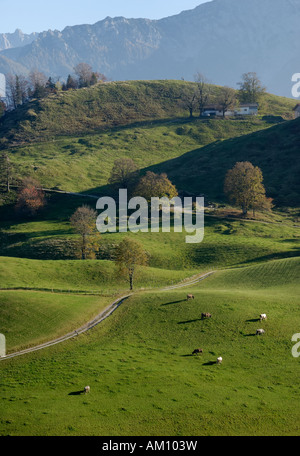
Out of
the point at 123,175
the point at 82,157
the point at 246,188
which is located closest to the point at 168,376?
the point at 246,188

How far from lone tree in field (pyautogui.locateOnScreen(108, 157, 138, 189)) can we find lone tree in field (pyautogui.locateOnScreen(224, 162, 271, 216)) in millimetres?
33878

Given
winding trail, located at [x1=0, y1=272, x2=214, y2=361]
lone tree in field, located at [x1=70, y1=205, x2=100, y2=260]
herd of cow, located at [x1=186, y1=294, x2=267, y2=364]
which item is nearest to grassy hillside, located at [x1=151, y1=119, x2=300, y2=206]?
lone tree in field, located at [x1=70, y1=205, x2=100, y2=260]

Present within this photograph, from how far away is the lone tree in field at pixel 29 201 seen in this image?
12912cm

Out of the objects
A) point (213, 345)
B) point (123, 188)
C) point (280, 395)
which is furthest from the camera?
point (123, 188)

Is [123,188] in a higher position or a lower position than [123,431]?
higher

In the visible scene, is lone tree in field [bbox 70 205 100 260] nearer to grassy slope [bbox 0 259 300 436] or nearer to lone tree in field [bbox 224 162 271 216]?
grassy slope [bbox 0 259 300 436]

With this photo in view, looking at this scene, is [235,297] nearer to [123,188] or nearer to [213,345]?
[213,345]

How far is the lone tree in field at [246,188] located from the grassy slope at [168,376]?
65886 mm

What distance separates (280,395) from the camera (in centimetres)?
3584

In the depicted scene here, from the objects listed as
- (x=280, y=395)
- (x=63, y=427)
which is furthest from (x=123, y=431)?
(x=280, y=395)

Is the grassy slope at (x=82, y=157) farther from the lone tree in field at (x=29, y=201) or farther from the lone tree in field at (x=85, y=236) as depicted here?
the lone tree in field at (x=85, y=236)

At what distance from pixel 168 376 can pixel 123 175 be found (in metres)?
107

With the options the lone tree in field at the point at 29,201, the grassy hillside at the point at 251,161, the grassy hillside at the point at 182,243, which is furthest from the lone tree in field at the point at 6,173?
the grassy hillside at the point at 251,161
